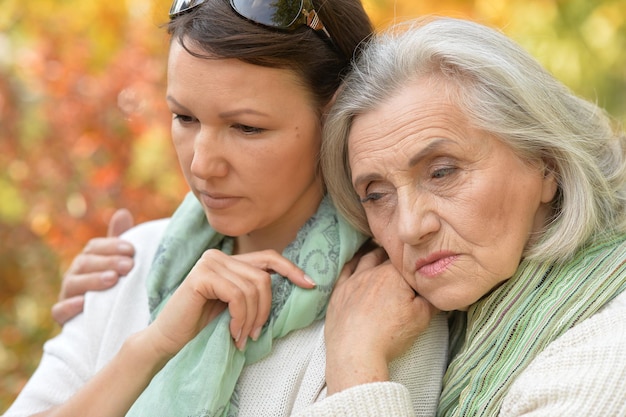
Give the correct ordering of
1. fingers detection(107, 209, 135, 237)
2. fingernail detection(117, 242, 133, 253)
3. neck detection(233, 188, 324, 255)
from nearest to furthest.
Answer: neck detection(233, 188, 324, 255) → fingernail detection(117, 242, 133, 253) → fingers detection(107, 209, 135, 237)

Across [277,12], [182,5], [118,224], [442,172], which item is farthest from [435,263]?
[118,224]

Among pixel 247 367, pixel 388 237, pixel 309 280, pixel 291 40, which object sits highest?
pixel 291 40

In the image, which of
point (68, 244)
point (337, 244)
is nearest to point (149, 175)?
point (68, 244)

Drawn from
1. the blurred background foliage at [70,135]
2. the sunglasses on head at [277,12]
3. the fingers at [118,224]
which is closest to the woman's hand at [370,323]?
the sunglasses on head at [277,12]

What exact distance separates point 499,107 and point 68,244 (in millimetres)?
2979

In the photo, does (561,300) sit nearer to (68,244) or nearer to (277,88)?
(277,88)

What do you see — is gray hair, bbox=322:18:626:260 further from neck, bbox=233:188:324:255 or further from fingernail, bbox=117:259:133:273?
fingernail, bbox=117:259:133:273

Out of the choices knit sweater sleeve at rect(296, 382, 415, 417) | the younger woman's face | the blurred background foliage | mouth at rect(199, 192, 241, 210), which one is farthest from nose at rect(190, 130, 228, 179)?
the blurred background foliage

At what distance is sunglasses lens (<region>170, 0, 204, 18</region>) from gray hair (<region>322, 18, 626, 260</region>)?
21.5 inches

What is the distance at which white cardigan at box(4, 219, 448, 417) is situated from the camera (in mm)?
2398

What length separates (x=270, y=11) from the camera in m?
2.44

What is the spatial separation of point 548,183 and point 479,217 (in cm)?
29

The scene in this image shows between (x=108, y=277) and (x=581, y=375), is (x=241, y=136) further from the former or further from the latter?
(x=581, y=375)

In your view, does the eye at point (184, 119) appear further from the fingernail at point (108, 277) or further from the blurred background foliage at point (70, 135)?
the blurred background foliage at point (70, 135)
